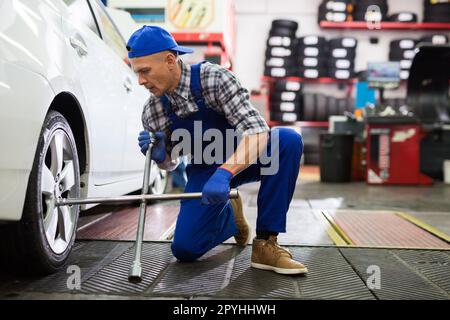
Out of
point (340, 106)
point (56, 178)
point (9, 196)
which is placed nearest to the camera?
point (9, 196)

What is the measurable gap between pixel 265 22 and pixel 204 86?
797 cm

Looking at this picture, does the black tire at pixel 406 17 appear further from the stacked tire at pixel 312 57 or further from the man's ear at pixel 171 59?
the man's ear at pixel 171 59

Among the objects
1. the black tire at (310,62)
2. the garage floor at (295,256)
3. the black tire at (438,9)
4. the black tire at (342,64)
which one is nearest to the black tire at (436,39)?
the black tire at (438,9)

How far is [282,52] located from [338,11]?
4.64 ft

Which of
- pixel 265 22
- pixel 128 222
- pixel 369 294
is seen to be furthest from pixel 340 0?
pixel 369 294

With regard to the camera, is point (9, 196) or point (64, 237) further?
point (64, 237)

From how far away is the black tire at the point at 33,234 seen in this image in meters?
1.28

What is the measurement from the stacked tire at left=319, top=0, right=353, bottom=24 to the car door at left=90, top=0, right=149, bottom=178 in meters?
6.50

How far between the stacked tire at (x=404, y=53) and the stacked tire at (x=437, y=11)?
71 centimetres

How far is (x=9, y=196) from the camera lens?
1155mm

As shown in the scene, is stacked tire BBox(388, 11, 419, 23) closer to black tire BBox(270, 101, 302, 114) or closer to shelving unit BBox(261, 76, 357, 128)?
shelving unit BBox(261, 76, 357, 128)

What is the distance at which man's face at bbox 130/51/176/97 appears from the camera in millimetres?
1476

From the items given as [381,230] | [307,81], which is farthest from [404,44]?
[381,230]
